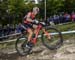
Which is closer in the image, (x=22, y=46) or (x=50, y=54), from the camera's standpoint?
(x=50, y=54)

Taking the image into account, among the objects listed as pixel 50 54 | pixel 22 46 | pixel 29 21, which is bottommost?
pixel 50 54

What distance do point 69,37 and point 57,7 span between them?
20.5 metres

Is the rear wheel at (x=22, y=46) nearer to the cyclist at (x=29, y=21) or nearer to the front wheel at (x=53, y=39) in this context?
the cyclist at (x=29, y=21)

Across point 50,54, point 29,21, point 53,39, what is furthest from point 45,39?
point 29,21

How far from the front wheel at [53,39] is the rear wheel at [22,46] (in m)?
0.76

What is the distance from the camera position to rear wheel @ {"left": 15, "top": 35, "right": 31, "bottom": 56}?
33.7ft

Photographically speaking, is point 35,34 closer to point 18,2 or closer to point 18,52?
point 18,52

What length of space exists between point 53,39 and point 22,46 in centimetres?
128

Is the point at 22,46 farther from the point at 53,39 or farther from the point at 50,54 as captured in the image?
the point at 53,39

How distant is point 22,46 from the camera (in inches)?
407

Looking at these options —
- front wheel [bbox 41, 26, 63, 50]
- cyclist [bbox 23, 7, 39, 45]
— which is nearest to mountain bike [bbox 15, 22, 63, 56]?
front wheel [bbox 41, 26, 63, 50]

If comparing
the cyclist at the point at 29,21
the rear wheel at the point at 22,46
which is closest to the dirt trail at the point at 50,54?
the rear wheel at the point at 22,46

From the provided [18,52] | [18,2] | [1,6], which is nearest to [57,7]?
[18,2]

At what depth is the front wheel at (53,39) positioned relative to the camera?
9828mm
